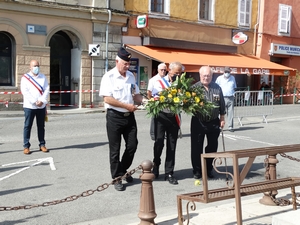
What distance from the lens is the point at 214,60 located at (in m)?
23.0

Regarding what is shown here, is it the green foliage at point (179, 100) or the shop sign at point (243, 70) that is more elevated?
the shop sign at point (243, 70)

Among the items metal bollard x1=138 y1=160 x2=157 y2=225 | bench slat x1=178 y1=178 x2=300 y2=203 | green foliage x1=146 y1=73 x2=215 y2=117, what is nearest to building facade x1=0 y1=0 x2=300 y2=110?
green foliage x1=146 y1=73 x2=215 y2=117

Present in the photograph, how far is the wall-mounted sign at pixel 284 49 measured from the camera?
2703 centimetres

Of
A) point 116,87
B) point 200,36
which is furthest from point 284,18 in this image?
point 116,87

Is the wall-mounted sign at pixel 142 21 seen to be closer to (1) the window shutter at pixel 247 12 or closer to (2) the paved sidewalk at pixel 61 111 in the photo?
(2) the paved sidewalk at pixel 61 111

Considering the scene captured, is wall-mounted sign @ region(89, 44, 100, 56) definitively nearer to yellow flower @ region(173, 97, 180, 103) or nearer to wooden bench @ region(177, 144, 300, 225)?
yellow flower @ region(173, 97, 180, 103)

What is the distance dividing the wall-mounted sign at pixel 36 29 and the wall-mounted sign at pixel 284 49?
14.5 m

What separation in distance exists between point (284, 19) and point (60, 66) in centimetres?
1477

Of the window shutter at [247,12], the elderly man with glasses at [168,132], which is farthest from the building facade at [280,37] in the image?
the elderly man with glasses at [168,132]

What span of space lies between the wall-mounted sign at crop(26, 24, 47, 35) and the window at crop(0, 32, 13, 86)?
A: 921 mm

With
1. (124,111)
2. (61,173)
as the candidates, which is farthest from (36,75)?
(124,111)

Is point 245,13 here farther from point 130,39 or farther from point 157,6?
point 130,39

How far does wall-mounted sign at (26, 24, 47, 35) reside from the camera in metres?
18.4

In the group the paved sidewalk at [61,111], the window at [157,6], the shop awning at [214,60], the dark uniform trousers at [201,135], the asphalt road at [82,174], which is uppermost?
the window at [157,6]
